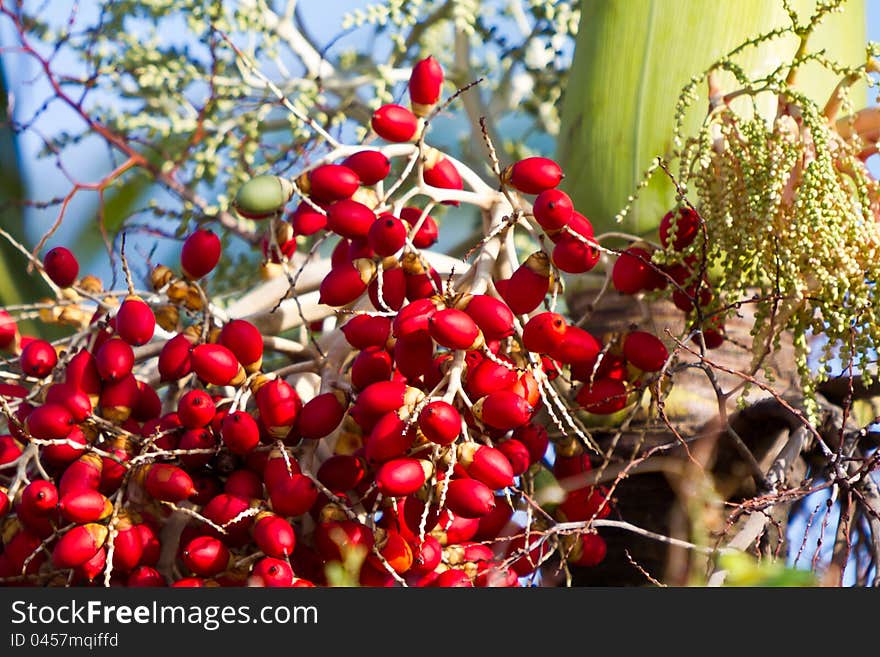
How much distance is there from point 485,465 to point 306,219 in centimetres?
39

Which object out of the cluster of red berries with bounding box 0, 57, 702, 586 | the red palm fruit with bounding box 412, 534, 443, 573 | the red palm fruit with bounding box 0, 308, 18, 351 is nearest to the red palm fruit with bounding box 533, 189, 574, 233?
the cluster of red berries with bounding box 0, 57, 702, 586

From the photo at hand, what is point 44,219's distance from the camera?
7.67 ft

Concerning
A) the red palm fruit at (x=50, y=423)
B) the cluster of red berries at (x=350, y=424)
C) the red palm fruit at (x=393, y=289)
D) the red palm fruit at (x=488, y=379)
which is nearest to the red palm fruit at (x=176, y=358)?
the cluster of red berries at (x=350, y=424)

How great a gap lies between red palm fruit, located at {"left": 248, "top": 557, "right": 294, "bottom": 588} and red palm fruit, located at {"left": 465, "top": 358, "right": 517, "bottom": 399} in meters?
0.22

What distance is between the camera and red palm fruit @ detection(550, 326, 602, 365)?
1062 millimetres

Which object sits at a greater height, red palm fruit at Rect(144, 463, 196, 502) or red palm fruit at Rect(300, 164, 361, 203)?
red palm fruit at Rect(300, 164, 361, 203)

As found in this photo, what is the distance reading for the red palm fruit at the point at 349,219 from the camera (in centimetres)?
107

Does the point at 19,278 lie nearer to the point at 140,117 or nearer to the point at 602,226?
the point at 140,117

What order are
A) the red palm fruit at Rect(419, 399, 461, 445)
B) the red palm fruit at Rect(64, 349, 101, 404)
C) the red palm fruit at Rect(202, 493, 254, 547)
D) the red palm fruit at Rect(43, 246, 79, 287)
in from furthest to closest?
the red palm fruit at Rect(43, 246, 79, 287), the red palm fruit at Rect(64, 349, 101, 404), the red palm fruit at Rect(202, 493, 254, 547), the red palm fruit at Rect(419, 399, 461, 445)

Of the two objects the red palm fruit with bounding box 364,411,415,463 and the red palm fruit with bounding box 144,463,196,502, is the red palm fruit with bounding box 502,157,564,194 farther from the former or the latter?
the red palm fruit with bounding box 144,463,196,502

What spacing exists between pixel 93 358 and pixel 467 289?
39 cm

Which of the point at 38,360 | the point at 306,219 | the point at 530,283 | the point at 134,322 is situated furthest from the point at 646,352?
the point at 38,360

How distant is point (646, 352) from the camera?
1126 mm

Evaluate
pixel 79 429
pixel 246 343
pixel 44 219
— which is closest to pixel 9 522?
pixel 79 429
